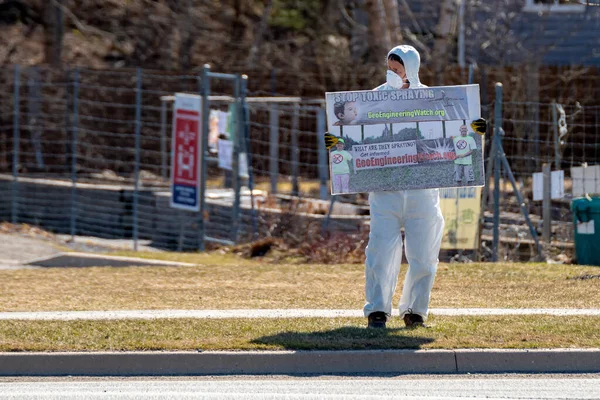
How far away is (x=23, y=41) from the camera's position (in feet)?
113

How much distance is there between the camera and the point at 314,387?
24.4 ft

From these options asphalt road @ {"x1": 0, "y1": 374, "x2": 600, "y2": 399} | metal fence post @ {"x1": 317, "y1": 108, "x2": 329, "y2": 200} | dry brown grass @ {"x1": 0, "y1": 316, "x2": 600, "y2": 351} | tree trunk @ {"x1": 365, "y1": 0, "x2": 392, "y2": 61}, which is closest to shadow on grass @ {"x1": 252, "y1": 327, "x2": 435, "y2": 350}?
dry brown grass @ {"x1": 0, "y1": 316, "x2": 600, "y2": 351}

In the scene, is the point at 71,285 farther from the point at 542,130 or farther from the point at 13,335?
the point at 542,130

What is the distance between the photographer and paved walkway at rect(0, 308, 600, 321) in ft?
31.0

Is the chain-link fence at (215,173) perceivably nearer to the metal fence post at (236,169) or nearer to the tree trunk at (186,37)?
the metal fence post at (236,169)

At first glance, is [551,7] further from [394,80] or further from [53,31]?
[394,80]

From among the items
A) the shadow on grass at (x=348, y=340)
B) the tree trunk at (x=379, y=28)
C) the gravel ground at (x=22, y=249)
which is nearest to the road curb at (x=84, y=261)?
the gravel ground at (x=22, y=249)

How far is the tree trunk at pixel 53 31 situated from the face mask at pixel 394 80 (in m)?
22.1

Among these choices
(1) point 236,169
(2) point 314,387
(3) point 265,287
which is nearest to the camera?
(2) point 314,387

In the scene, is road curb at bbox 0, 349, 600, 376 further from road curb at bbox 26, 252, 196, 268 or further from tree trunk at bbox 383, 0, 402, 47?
tree trunk at bbox 383, 0, 402, 47

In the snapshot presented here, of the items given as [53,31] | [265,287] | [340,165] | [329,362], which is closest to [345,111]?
[340,165]

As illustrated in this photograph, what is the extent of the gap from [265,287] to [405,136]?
2.78m

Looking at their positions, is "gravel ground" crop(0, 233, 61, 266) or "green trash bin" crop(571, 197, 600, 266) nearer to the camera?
"green trash bin" crop(571, 197, 600, 266)

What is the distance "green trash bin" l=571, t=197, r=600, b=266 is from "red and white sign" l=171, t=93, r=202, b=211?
17.0 ft
